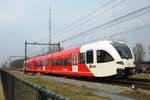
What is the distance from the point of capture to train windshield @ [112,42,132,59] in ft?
89.6

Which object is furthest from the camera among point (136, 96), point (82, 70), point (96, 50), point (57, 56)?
point (57, 56)

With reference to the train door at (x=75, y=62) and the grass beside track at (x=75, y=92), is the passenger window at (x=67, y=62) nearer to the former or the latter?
the train door at (x=75, y=62)

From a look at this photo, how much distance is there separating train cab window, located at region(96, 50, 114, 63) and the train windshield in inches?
31.3

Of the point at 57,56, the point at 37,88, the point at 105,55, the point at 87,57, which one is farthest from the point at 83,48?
the point at 37,88

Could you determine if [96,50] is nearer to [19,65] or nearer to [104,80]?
[104,80]

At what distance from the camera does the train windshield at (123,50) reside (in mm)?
27311

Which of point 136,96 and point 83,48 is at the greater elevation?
point 83,48

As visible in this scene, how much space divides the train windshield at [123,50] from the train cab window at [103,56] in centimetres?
79

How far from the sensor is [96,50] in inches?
1120

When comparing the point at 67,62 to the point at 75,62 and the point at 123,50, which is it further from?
the point at 123,50

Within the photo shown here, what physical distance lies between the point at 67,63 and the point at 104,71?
9613 mm

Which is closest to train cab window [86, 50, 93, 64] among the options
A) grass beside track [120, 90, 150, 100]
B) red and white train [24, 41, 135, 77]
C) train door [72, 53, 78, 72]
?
red and white train [24, 41, 135, 77]

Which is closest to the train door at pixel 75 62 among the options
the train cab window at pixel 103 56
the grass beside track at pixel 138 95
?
the train cab window at pixel 103 56

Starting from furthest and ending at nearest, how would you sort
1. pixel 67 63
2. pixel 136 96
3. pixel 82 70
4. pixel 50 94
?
pixel 67 63
pixel 82 70
pixel 136 96
pixel 50 94
